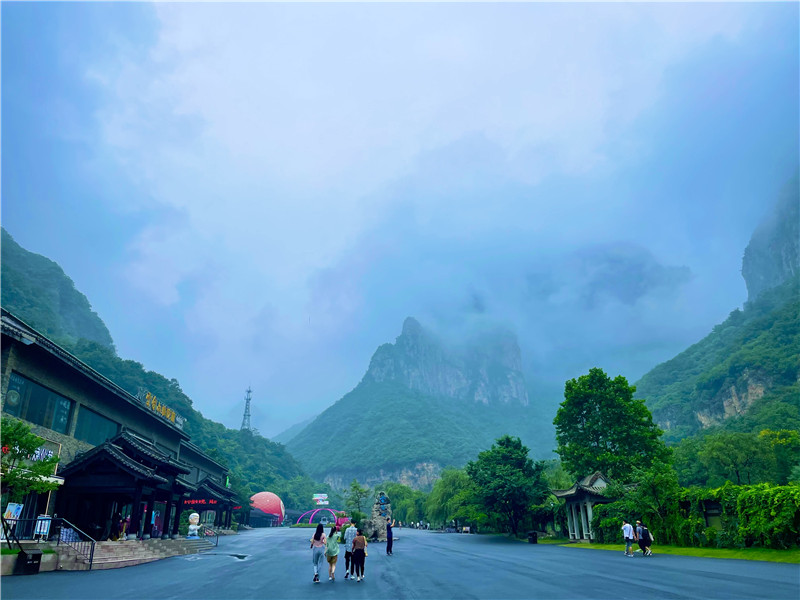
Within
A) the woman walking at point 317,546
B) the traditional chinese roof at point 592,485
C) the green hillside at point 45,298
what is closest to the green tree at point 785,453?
the traditional chinese roof at point 592,485

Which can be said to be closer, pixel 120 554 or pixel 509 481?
pixel 120 554

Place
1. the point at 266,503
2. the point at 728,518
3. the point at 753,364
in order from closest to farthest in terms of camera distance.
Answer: the point at 728,518 < the point at 266,503 < the point at 753,364

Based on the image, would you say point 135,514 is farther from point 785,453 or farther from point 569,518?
point 785,453

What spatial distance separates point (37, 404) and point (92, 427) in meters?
6.64

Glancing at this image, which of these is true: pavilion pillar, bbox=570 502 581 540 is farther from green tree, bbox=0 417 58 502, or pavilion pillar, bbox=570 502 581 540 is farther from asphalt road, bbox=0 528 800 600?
green tree, bbox=0 417 58 502

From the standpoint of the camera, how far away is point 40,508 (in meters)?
23.1

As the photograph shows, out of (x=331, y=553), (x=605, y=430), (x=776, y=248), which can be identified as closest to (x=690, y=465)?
(x=605, y=430)

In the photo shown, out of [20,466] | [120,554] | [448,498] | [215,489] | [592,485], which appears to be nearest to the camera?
[20,466]

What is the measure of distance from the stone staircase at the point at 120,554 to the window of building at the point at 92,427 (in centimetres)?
791

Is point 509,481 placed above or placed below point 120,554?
above

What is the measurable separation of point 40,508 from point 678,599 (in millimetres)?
25920

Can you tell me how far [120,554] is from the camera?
68.9 ft

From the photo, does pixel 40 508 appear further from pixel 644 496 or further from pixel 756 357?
pixel 756 357

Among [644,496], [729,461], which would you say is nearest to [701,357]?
[729,461]
